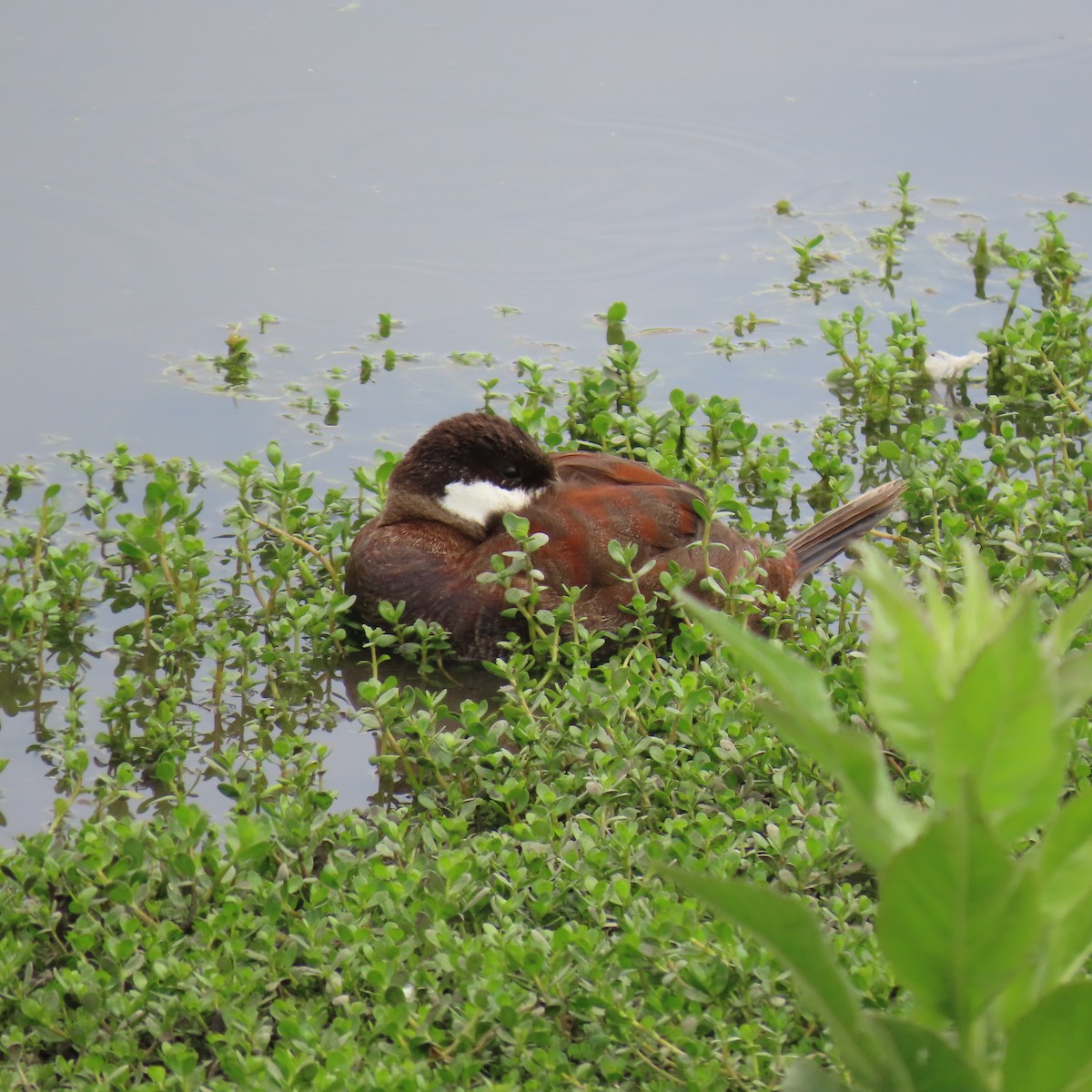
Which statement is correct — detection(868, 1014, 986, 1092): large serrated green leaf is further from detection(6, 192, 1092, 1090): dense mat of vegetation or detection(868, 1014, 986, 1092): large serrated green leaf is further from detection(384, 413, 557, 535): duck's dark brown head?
detection(384, 413, 557, 535): duck's dark brown head

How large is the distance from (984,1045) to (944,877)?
0.35m

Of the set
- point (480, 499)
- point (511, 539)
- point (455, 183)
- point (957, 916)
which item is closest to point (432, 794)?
point (511, 539)

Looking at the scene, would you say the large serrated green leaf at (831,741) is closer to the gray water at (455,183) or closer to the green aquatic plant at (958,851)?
the green aquatic plant at (958,851)

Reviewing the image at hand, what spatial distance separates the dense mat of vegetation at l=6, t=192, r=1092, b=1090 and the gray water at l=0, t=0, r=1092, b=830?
0.72m

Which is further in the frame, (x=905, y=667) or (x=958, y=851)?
(x=905, y=667)

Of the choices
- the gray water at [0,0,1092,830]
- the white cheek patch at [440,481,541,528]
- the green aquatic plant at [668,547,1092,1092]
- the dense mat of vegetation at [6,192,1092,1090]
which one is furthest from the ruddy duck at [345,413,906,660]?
the green aquatic plant at [668,547,1092,1092]

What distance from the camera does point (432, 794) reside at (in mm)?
4023

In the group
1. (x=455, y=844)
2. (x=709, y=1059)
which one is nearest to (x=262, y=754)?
(x=455, y=844)

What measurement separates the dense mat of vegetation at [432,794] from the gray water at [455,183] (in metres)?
0.72

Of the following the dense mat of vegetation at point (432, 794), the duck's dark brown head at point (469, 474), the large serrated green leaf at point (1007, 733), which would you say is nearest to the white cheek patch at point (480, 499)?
the duck's dark brown head at point (469, 474)

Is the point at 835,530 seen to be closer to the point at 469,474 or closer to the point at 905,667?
the point at 469,474

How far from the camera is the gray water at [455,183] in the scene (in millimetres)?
6820

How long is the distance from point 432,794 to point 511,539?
131 cm

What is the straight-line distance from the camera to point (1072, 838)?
185cm
